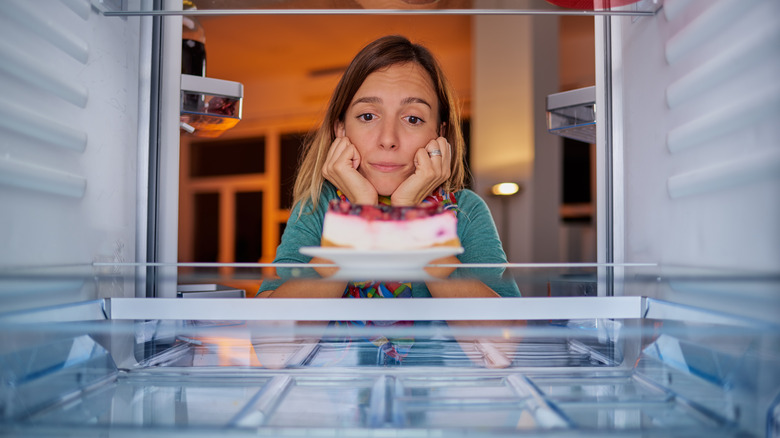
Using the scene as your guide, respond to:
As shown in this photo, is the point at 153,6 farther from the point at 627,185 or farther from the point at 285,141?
the point at 285,141

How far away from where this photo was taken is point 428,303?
61cm

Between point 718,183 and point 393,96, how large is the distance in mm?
702

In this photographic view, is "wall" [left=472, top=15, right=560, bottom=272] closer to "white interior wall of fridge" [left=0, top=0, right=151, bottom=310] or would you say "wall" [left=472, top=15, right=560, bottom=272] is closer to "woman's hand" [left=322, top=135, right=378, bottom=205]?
"woman's hand" [left=322, top=135, right=378, bottom=205]

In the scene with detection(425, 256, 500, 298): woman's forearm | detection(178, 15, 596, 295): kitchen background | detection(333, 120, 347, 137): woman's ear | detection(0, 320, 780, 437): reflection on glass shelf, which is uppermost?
detection(178, 15, 596, 295): kitchen background

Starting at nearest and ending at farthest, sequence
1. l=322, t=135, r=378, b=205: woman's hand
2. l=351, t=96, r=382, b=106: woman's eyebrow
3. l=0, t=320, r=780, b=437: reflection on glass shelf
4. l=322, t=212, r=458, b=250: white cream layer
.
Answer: l=0, t=320, r=780, b=437: reflection on glass shelf < l=322, t=212, r=458, b=250: white cream layer < l=322, t=135, r=378, b=205: woman's hand < l=351, t=96, r=382, b=106: woman's eyebrow

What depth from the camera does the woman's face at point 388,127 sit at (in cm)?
115

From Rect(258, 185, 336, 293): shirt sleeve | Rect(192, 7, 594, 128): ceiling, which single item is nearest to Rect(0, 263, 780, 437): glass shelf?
Rect(258, 185, 336, 293): shirt sleeve

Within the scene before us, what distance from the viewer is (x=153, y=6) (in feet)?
3.24

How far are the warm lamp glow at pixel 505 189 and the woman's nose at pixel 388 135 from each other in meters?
2.98

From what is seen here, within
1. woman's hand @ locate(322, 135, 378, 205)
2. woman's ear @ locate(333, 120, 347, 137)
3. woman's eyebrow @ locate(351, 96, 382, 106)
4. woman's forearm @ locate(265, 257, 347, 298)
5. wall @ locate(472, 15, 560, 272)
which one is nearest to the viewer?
woman's forearm @ locate(265, 257, 347, 298)

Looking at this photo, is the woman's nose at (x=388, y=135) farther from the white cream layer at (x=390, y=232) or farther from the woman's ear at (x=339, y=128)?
the white cream layer at (x=390, y=232)

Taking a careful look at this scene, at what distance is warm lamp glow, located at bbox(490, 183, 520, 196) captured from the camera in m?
3.99

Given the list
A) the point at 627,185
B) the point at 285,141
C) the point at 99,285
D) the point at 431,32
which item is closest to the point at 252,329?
the point at 99,285

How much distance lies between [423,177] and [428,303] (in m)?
0.48
